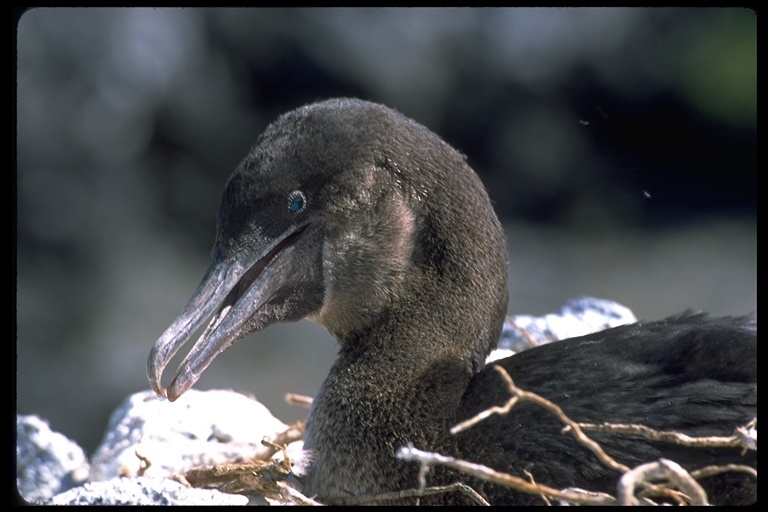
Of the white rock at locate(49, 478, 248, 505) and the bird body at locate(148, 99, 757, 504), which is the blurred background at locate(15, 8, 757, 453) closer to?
the bird body at locate(148, 99, 757, 504)

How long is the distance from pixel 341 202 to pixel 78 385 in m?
6.60

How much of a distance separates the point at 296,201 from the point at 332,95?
6.83 m

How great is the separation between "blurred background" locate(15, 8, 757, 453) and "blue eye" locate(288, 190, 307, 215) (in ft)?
21.2

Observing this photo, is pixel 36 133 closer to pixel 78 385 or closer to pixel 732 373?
pixel 78 385

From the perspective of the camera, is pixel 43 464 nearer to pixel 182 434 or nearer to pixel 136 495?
pixel 182 434

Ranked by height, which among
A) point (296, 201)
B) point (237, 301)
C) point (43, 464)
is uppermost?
point (296, 201)

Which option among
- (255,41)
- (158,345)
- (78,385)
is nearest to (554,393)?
(158,345)

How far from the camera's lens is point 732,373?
348cm

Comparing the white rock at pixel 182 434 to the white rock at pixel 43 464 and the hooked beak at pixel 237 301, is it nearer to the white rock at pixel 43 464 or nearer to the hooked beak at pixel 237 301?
the white rock at pixel 43 464

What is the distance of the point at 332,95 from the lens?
34.9 feet

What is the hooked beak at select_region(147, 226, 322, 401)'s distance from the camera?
3.90 metres

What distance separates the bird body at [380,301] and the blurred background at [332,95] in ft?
20.8

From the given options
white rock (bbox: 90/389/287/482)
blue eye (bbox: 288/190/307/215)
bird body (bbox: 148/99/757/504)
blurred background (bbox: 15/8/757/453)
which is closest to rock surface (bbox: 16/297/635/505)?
white rock (bbox: 90/389/287/482)

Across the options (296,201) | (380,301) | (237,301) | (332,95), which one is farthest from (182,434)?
(332,95)
